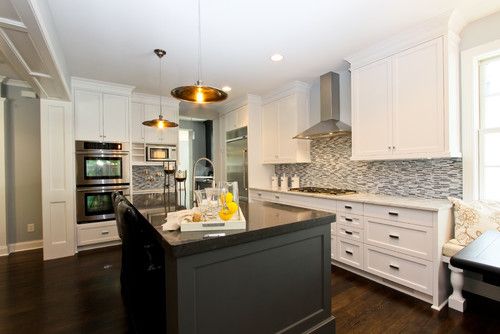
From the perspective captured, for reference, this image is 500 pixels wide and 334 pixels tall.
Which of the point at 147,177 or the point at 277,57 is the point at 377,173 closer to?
the point at 277,57

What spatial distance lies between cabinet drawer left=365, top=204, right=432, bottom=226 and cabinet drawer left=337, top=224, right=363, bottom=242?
244mm

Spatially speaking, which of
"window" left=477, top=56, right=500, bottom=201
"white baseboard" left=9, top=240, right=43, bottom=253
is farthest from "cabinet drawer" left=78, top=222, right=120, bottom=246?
"window" left=477, top=56, right=500, bottom=201

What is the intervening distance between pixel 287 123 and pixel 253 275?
311 cm

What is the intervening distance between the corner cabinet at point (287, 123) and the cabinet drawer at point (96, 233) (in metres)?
2.83

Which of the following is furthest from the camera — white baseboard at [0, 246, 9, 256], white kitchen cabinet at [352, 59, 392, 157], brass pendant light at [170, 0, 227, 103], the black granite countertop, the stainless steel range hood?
white baseboard at [0, 246, 9, 256]

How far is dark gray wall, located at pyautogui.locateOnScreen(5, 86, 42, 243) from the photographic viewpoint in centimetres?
381

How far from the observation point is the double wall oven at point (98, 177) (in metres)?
3.76

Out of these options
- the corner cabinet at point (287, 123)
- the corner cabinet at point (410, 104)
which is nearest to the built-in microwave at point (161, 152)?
the corner cabinet at point (287, 123)

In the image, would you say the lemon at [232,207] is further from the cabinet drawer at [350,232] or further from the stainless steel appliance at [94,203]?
the stainless steel appliance at [94,203]

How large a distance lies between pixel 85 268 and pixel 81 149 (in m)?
1.72

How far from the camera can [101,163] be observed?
391cm

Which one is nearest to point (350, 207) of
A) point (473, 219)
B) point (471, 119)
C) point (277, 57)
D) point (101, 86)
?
point (473, 219)

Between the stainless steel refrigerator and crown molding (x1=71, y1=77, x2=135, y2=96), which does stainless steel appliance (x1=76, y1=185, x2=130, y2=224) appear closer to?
crown molding (x1=71, y1=77, x2=135, y2=96)

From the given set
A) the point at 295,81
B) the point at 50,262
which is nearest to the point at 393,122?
the point at 295,81
